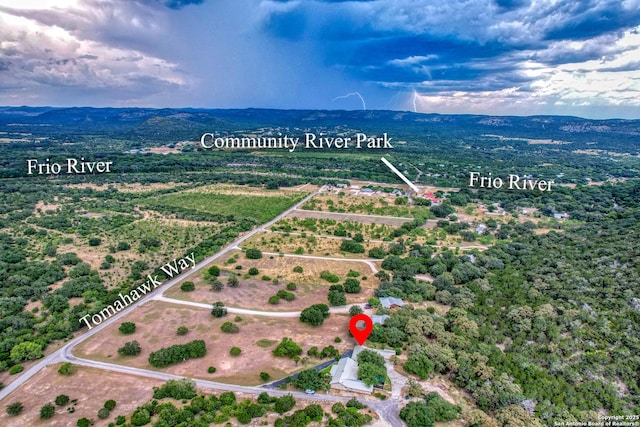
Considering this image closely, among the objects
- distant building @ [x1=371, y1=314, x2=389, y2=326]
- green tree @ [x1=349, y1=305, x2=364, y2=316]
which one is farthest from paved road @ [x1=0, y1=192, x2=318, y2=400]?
distant building @ [x1=371, y1=314, x2=389, y2=326]

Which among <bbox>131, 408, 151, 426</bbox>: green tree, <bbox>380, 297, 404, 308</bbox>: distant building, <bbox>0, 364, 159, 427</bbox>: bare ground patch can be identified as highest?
<bbox>380, 297, 404, 308</bbox>: distant building

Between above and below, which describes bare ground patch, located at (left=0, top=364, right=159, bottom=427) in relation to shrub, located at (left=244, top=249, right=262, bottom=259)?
below

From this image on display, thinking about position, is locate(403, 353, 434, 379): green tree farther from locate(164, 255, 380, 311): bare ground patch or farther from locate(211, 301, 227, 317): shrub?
locate(211, 301, 227, 317): shrub

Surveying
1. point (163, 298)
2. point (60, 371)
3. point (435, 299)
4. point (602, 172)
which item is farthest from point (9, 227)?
point (602, 172)

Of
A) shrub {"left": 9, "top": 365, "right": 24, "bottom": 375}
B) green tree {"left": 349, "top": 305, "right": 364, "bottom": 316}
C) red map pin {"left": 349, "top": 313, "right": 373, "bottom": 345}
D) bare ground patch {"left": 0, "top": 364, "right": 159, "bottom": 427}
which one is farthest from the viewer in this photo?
green tree {"left": 349, "top": 305, "right": 364, "bottom": 316}

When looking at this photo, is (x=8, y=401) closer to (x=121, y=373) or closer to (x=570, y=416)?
(x=121, y=373)

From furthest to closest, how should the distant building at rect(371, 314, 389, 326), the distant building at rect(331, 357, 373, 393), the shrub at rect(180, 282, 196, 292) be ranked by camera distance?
the shrub at rect(180, 282, 196, 292)
the distant building at rect(371, 314, 389, 326)
the distant building at rect(331, 357, 373, 393)
